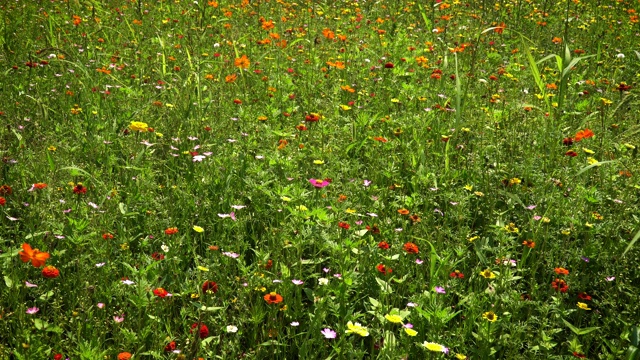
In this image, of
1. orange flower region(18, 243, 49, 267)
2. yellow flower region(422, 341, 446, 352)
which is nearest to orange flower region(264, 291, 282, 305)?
yellow flower region(422, 341, 446, 352)

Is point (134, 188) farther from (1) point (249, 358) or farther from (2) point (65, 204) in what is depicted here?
(1) point (249, 358)

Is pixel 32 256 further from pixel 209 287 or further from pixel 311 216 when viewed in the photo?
pixel 311 216

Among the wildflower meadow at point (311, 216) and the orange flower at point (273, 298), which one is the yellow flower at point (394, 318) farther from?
the orange flower at point (273, 298)

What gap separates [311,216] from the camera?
2391 mm

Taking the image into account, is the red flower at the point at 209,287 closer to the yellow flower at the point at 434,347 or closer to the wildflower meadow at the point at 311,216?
the wildflower meadow at the point at 311,216

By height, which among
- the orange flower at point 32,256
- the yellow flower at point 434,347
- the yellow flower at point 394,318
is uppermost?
the orange flower at point 32,256

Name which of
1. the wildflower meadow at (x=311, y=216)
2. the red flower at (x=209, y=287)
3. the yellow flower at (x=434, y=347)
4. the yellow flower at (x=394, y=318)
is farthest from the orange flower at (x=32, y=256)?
the yellow flower at (x=434, y=347)

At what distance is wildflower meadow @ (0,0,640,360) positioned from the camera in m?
1.91

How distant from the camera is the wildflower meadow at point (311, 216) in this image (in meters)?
1.91

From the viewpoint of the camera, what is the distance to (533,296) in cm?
210

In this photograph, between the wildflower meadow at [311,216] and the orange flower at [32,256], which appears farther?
the wildflower meadow at [311,216]

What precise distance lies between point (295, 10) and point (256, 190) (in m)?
4.39

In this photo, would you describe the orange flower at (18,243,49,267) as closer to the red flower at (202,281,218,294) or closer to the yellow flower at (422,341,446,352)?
the red flower at (202,281,218,294)

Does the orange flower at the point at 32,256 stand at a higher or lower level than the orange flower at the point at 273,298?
higher
